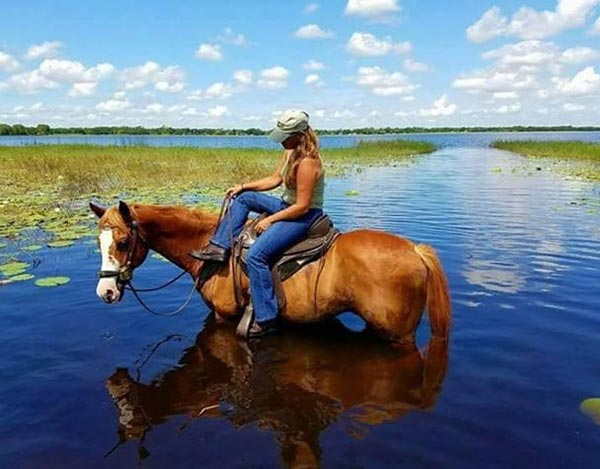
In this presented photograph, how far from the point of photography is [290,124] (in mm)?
5348

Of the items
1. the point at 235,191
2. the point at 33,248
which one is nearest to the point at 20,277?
the point at 33,248

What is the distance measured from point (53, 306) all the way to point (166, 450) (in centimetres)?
422

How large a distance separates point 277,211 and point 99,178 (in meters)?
18.2

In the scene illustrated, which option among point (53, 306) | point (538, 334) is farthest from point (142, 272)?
point (538, 334)

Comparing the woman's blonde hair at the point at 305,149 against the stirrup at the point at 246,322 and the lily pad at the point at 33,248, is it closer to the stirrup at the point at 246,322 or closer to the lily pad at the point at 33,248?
the stirrup at the point at 246,322

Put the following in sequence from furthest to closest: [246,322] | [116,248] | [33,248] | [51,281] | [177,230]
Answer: [33,248]
[51,281]
[177,230]
[246,322]
[116,248]

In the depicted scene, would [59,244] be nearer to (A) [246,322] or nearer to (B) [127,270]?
(B) [127,270]

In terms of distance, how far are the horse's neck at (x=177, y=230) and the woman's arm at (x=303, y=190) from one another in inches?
39.1

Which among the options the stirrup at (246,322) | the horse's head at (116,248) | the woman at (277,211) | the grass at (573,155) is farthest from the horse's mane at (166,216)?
the grass at (573,155)

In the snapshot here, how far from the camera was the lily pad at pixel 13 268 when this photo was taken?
29.6 feet

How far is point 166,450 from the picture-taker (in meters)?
4.16

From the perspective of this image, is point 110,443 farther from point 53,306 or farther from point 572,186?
point 572,186

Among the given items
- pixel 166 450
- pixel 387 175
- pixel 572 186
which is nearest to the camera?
pixel 166 450

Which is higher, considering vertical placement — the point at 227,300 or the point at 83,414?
the point at 227,300
